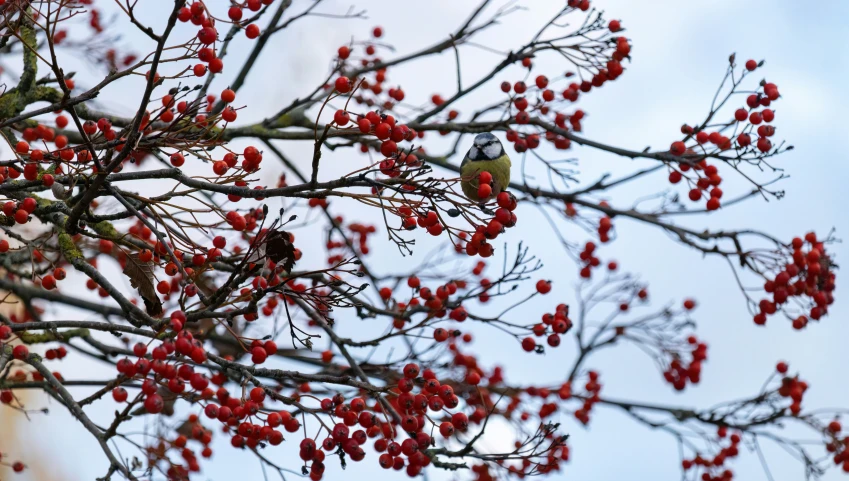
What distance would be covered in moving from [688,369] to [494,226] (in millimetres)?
4402

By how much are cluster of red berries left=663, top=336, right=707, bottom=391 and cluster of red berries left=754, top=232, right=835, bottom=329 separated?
1.32 metres

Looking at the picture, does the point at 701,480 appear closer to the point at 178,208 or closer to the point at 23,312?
the point at 178,208

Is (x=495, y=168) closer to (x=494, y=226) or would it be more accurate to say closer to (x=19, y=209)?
(x=494, y=226)

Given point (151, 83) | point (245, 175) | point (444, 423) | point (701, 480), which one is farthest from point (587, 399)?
point (151, 83)

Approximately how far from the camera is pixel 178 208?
361 centimetres

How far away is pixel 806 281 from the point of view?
561cm

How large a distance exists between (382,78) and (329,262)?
1521 millimetres

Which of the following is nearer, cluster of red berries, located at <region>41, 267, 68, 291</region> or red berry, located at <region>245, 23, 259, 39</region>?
cluster of red berries, located at <region>41, 267, 68, 291</region>

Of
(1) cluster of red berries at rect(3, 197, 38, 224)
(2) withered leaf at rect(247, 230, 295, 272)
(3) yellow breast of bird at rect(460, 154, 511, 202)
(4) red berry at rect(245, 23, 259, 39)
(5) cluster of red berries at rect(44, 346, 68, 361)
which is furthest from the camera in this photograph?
(5) cluster of red berries at rect(44, 346, 68, 361)

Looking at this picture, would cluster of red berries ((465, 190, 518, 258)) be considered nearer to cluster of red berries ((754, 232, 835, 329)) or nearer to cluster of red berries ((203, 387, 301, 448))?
cluster of red berries ((203, 387, 301, 448))

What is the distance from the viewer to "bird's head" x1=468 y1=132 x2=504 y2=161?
4.54m

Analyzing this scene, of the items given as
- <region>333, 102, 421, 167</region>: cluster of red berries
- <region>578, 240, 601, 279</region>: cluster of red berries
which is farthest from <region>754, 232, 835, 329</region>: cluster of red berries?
<region>333, 102, 421, 167</region>: cluster of red berries

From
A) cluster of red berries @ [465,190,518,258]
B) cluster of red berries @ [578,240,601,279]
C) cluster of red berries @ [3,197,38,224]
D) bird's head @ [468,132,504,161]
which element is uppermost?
cluster of red berries @ [578,240,601,279]

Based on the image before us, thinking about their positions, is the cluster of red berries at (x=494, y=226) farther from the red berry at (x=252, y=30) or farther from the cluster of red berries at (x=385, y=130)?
the red berry at (x=252, y=30)
